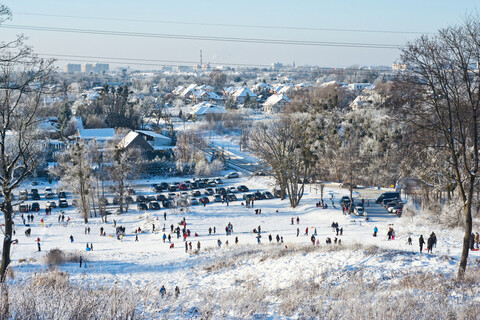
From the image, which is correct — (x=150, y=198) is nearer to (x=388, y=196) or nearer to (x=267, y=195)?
(x=267, y=195)

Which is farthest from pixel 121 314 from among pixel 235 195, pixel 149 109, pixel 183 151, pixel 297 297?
pixel 149 109

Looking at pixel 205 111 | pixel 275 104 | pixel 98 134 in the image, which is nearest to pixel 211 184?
pixel 98 134

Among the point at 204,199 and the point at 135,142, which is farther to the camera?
the point at 135,142

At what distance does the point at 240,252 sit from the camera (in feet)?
63.3

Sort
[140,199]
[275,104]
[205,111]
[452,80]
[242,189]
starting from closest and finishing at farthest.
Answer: [452,80]
[140,199]
[242,189]
[205,111]
[275,104]

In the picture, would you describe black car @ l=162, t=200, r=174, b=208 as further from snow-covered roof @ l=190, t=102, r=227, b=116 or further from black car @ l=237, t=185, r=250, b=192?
snow-covered roof @ l=190, t=102, r=227, b=116

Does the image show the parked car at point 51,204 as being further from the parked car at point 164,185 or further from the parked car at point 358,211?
the parked car at point 358,211

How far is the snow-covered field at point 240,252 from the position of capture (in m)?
13.2

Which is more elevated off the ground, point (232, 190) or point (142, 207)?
point (232, 190)

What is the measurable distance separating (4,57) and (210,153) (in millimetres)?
47102

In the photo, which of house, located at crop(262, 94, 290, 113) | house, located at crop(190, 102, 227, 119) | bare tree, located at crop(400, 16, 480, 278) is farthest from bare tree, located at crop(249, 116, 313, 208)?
house, located at crop(262, 94, 290, 113)

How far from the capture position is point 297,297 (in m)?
9.44

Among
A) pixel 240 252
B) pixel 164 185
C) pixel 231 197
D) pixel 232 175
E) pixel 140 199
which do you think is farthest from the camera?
pixel 232 175

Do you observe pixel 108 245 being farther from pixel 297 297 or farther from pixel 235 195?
pixel 297 297
